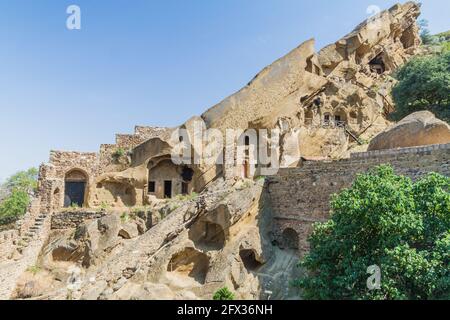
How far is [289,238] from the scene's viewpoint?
14125mm

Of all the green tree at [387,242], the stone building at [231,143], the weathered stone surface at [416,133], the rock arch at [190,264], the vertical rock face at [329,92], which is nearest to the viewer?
the green tree at [387,242]

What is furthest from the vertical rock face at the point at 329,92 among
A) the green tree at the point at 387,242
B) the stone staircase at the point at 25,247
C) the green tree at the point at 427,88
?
the stone staircase at the point at 25,247

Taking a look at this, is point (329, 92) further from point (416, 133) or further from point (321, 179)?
point (416, 133)

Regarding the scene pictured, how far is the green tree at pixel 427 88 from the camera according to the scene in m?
18.0

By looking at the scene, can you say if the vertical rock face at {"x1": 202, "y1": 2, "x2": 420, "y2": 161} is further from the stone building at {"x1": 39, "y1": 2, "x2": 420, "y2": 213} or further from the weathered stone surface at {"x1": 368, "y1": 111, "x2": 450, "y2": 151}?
the weathered stone surface at {"x1": 368, "y1": 111, "x2": 450, "y2": 151}

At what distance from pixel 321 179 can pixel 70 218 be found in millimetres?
14120

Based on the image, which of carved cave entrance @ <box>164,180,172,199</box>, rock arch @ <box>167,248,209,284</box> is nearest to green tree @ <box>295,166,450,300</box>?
rock arch @ <box>167,248,209,284</box>

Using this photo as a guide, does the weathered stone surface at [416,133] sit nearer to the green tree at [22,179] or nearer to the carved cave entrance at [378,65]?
the carved cave entrance at [378,65]

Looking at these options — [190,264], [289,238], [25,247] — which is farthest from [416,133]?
[25,247]

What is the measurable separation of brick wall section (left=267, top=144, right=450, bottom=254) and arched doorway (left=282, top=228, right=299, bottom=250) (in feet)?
0.73

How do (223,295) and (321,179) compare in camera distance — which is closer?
(223,295)

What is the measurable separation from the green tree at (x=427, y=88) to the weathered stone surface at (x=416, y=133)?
29.4ft

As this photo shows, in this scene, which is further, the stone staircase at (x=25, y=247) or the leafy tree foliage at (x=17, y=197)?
the leafy tree foliage at (x=17, y=197)

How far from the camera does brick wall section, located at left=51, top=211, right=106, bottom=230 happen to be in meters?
17.1
